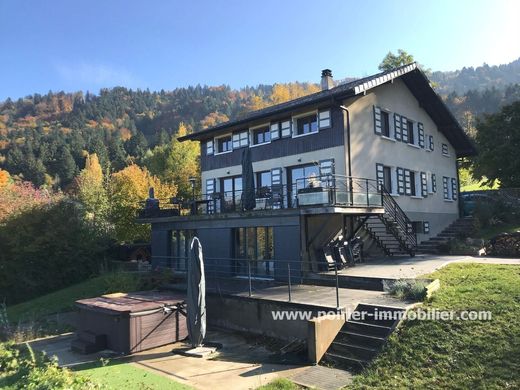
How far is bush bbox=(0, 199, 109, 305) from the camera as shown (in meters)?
23.6

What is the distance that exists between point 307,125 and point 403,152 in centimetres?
595

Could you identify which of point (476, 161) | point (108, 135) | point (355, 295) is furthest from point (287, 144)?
point (108, 135)

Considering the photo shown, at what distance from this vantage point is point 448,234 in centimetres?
2416

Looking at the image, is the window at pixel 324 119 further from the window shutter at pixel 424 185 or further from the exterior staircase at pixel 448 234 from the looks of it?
the window shutter at pixel 424 185

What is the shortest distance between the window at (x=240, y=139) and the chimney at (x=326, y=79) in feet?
17.2

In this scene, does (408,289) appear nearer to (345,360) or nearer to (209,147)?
(345,360)

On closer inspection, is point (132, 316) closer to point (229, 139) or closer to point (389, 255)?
point (389, 255)

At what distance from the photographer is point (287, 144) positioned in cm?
2136

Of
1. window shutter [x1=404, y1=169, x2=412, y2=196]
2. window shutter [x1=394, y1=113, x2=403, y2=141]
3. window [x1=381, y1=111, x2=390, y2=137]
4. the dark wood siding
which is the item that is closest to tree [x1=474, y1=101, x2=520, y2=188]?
window shutter [x1=404, y1=169, x2=412, y2=196]

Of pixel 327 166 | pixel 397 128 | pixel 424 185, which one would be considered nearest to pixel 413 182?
pixel 424 185

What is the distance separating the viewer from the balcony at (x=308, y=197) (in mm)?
15172

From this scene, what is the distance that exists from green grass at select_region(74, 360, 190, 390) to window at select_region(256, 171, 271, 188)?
13275mm

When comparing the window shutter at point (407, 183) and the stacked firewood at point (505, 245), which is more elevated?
the window shutter at point (407, 183)

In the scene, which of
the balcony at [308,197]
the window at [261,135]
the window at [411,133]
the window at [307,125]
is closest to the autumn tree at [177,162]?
the window at [261,135]
